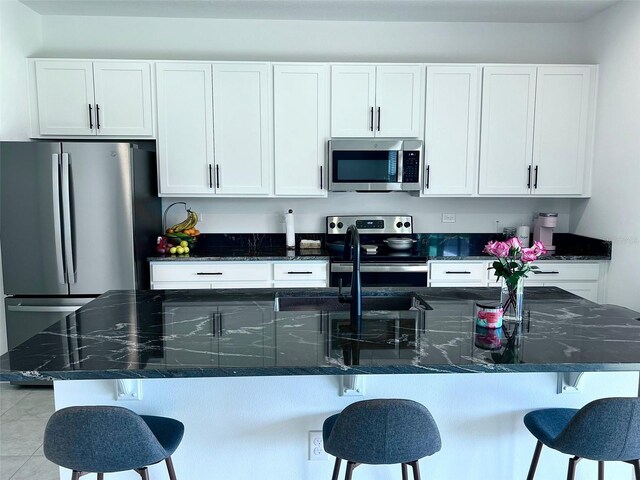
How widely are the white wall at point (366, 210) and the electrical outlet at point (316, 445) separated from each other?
2.64 m

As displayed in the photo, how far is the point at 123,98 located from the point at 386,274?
2.44 m

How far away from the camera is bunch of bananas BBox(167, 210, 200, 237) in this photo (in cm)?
419

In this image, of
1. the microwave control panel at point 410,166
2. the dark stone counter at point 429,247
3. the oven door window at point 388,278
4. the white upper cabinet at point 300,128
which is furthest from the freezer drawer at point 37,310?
the microwave control panel at point 410,166

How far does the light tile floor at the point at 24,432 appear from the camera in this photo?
265 cm

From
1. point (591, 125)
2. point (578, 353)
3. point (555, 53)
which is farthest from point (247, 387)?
point (555, 53)

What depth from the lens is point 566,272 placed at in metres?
3.98

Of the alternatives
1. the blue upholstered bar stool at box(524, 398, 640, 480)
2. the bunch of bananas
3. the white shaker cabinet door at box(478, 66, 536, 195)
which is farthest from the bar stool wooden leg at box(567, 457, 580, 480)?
the bunch of bananas

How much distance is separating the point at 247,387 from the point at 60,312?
2330mm

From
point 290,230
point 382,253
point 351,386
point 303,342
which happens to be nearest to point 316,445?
point 351,386

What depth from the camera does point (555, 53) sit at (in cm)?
435

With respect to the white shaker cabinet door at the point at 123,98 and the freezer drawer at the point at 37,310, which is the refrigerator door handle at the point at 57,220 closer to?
the freezer drawer at the point at 37,310

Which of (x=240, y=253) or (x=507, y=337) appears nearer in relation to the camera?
(x=507, y=337)

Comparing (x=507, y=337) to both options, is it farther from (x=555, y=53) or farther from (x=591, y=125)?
(x=555, y=53)

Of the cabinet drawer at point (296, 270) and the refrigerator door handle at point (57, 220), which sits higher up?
the refrigerator door handle at point (57, 220)
